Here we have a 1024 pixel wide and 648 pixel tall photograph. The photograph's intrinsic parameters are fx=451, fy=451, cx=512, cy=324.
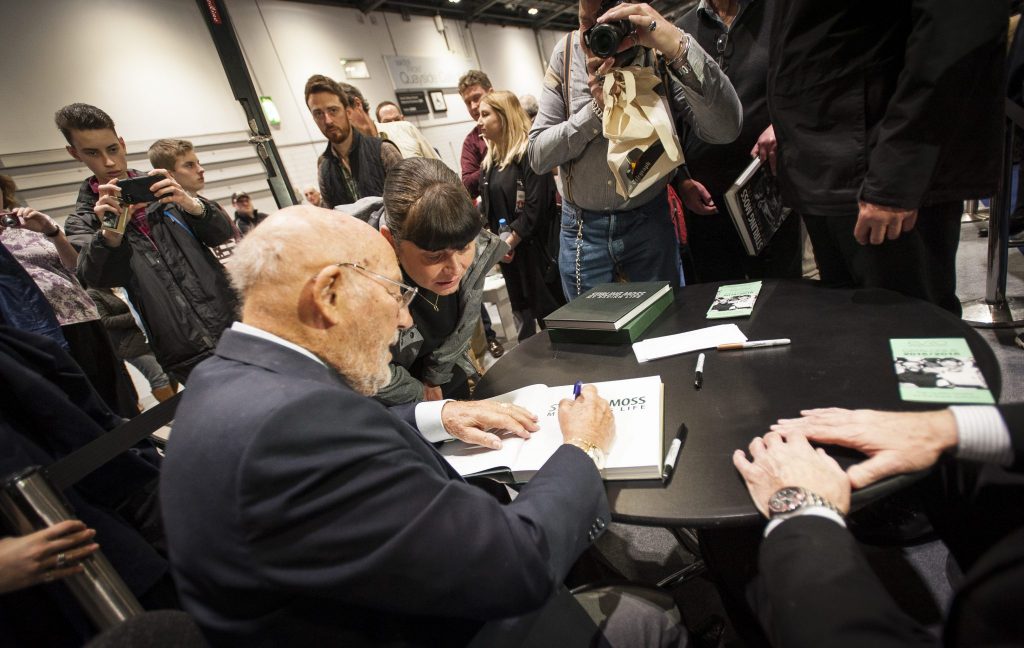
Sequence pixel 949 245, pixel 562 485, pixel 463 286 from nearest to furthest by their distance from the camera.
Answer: pixel 562 485
pixel 949 245
pixel 463 286

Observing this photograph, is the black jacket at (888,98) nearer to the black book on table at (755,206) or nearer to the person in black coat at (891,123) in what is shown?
the person in black coat at (891,123)

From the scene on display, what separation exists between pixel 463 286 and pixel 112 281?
1993 mm

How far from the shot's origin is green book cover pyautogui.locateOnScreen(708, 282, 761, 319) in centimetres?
136

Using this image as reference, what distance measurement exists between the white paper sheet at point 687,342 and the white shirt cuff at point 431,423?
0.56 metres

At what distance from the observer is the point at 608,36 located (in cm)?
143

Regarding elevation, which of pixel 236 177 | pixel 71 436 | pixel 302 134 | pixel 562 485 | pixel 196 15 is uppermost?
pixel 196 15

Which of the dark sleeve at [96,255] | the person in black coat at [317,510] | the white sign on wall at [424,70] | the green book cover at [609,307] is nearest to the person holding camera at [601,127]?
the green book cover at [609,307]

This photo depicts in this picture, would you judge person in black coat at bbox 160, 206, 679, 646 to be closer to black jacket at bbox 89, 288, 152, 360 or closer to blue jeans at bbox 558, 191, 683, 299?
blue jeans at bbox 558, 191, 683, 299

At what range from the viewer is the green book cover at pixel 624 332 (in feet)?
4.45

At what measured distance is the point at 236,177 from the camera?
536 cm

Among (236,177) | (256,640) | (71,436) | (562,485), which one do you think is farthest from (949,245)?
(236,177)

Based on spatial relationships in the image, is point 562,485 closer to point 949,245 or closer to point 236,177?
point 949,245

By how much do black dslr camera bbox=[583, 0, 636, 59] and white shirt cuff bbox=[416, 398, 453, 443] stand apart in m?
1.22

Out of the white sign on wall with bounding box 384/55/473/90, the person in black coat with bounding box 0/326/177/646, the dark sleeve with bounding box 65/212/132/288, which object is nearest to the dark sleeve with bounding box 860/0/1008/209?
the person in black coat with bounding box 0/326/177/646
